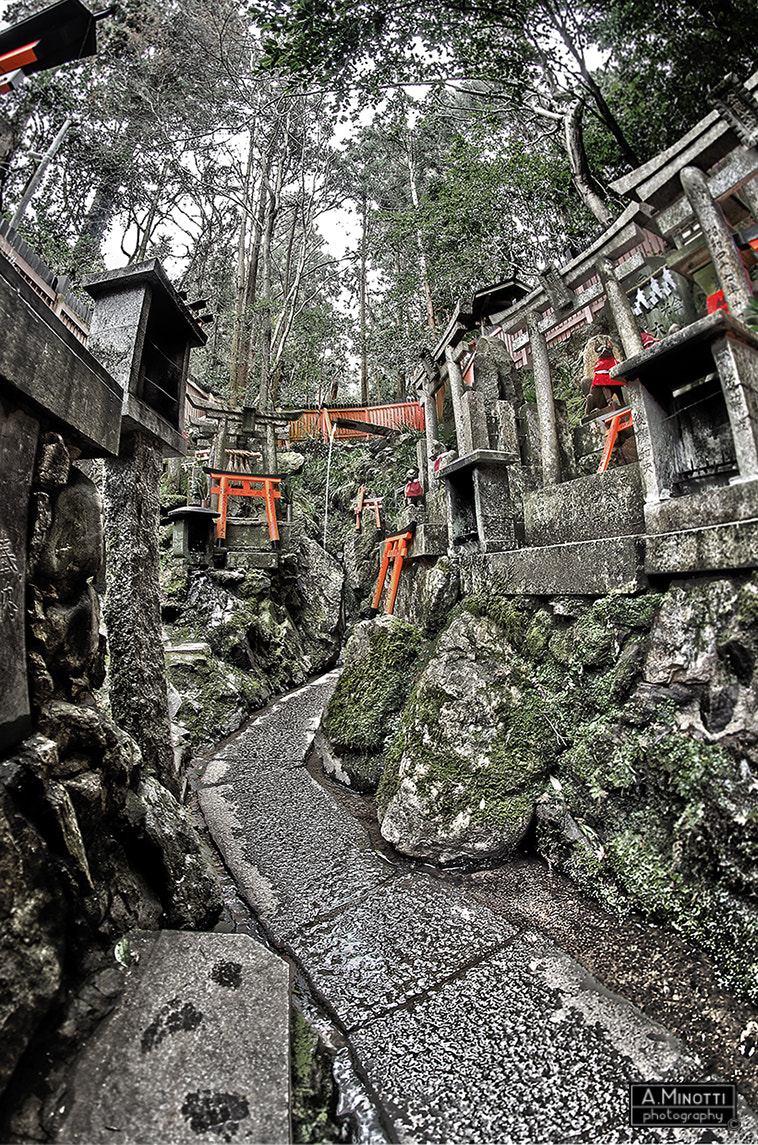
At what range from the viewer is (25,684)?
6.56 ft

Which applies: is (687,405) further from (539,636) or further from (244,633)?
(244,633)

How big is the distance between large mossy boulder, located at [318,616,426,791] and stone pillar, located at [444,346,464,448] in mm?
2303

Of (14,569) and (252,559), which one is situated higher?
(252,559)

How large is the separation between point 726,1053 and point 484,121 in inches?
666

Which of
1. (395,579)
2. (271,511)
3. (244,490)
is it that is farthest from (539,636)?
(244,490)

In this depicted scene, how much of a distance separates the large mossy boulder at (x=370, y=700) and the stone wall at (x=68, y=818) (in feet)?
7.91

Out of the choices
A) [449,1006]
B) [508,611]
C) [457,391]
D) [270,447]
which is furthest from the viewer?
[270,447]

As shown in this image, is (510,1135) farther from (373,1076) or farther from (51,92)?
(51,92)

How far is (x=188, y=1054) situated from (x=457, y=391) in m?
6.75

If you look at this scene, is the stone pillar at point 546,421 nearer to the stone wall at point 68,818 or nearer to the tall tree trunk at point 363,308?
the stone wall at point 68,818

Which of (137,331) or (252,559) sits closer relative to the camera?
(137,331)

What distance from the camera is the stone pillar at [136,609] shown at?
3979 mm

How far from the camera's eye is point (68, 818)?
1940 millimetres

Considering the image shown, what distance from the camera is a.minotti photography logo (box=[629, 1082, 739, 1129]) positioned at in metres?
2.00
